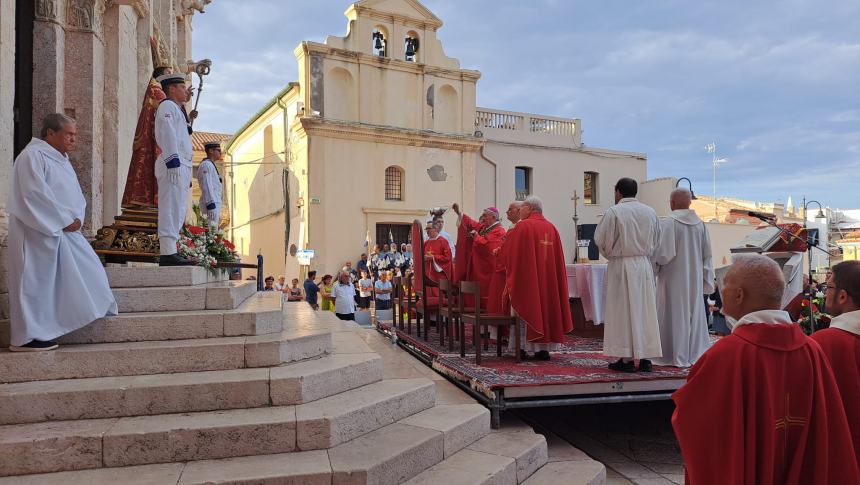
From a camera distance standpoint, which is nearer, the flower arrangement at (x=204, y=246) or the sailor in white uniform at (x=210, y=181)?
the flower arrangement at (x=204, y=246)

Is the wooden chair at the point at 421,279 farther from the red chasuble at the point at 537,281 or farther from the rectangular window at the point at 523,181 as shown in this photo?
the rectangular window at the point at 523,181

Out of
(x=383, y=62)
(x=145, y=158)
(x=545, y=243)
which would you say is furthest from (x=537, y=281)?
(x=383, y=62)

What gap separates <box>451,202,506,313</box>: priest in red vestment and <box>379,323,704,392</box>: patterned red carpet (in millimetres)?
1028

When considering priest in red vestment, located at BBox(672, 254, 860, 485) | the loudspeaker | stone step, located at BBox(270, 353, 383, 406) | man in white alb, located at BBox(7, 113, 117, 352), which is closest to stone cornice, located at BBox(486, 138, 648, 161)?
the loudspeaker

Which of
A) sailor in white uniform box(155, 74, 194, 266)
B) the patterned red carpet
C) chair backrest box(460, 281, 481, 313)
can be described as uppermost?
sailor in white uniform box(155, 74, 194, 266)

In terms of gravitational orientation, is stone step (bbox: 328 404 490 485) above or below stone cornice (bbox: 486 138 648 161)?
below

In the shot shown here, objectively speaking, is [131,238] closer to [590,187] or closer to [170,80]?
[170,80]

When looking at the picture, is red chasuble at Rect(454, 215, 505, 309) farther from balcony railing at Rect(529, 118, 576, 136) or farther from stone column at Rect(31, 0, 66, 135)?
balcony railing at Rect(529, 118, 576, 136)

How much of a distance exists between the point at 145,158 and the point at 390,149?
16439 millimetres

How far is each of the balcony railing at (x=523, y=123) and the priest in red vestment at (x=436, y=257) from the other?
52.2 ft

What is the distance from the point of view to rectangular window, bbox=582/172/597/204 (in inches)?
1048

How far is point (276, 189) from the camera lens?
977 inches

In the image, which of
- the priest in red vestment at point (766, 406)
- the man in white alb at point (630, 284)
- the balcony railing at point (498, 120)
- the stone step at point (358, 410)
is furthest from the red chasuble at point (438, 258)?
the balcony railing at point (498, 120)

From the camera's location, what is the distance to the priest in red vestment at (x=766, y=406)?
2188 mm
